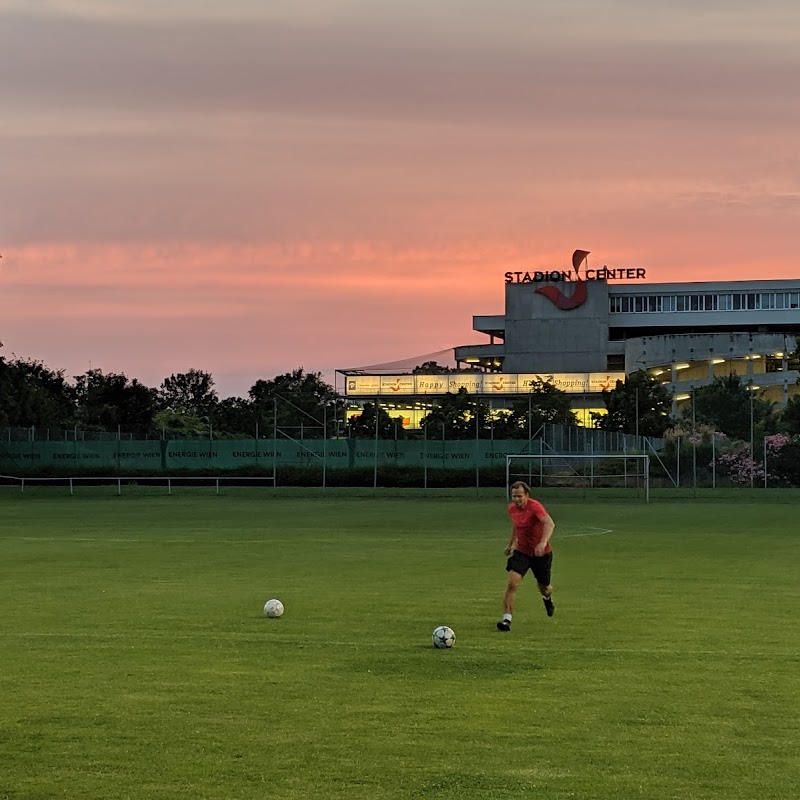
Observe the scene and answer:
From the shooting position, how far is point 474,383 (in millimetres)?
182250

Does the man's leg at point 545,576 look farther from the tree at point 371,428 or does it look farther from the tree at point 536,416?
the tree at point 371,428

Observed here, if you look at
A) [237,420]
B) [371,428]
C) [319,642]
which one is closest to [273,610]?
[319,642]

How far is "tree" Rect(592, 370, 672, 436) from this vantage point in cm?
11187

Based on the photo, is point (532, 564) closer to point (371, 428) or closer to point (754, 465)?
point (754, 465)

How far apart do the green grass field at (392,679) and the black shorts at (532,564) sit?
0.62 m

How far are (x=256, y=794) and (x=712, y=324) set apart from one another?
7078 inches

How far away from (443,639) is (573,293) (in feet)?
566

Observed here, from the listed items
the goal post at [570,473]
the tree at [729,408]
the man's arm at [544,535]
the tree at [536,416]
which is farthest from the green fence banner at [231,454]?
the man's arm at [544,535]

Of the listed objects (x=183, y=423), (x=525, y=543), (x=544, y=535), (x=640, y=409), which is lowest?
(x=525, y=543)

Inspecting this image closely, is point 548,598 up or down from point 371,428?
down

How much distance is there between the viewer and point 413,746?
10695 millimetres

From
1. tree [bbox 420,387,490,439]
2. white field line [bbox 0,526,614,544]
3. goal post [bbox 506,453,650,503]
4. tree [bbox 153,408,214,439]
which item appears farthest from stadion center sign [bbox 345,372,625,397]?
white field line [bbox 0,526,614,544]

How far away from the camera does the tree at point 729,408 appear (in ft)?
334

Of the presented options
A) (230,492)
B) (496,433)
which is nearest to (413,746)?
(230,492)
